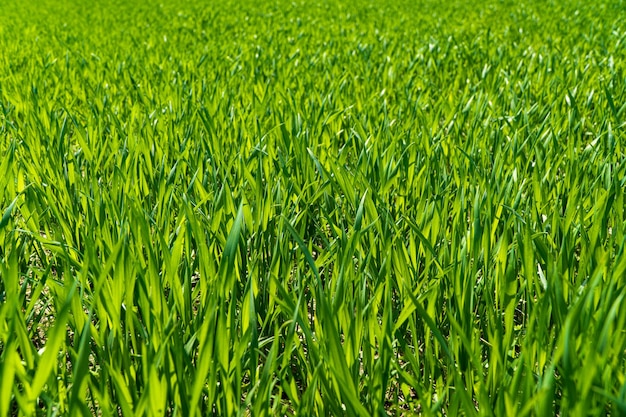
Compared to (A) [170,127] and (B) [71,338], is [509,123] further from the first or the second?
(B) [71,338]

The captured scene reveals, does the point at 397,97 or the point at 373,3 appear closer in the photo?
the point at 397,97

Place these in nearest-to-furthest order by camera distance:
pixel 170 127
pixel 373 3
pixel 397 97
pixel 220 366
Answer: pixel 220 366 → pixel 170 127 → pixel 397 97 → pixel 373 3

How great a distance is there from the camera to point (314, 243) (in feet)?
6.60

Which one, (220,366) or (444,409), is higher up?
(220,366)

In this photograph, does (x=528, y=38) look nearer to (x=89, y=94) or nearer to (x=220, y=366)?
(x=89, y=94)

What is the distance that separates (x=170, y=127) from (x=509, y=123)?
124 centimetres

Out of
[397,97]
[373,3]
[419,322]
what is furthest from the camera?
[373,3]

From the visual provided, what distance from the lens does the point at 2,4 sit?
11539 millimetres

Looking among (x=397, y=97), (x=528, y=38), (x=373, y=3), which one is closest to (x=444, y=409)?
(x=397, y=97)

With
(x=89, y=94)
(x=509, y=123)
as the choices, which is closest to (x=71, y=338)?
(x=509, y=123)

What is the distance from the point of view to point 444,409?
118cm

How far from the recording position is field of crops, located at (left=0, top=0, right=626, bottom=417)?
981 mm

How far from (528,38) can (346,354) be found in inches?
214

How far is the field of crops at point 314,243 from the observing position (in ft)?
3.22
